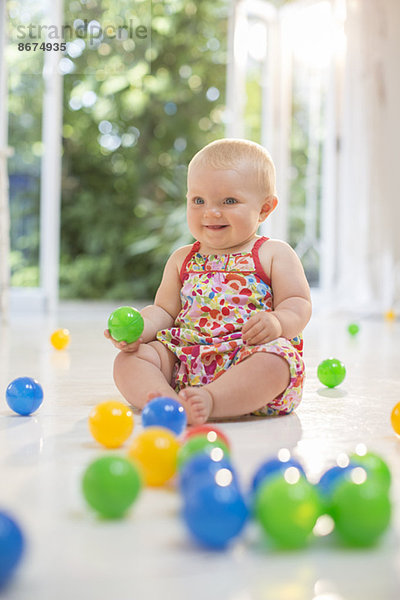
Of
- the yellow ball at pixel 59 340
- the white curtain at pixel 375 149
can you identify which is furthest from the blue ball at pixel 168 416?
the white curtain at pixel 375 149

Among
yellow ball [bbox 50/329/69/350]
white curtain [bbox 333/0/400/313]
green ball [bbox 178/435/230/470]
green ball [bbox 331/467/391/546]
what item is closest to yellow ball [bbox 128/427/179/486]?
green ball [bbox 178/435/230/470]

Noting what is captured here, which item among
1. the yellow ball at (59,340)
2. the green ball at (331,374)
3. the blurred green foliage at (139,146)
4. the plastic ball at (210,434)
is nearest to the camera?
the plastic ball at (210,434)

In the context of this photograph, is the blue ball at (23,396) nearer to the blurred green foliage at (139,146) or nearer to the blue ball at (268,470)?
the blue ball at (268,470)

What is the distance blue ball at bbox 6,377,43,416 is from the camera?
1.20 meters

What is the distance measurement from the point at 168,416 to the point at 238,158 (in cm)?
58

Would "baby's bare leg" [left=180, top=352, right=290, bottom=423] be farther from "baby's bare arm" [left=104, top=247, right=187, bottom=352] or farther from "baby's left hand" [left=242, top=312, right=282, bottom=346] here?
"baby's bare arm" [left=104, top=247, right=187, bottom=352]

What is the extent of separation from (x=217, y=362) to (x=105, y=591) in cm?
78

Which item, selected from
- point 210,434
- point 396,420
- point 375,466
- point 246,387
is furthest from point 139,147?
point 375,466

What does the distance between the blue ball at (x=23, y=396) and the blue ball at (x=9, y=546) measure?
648 millimetres

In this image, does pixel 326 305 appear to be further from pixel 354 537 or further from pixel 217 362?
pixel 354 537

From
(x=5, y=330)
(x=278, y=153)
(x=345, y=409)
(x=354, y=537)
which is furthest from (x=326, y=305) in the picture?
(x=354, y=537)

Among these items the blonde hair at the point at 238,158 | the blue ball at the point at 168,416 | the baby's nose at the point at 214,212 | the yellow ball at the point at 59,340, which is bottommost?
the yellow ball at the point at 59,340

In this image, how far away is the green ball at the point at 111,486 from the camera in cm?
69

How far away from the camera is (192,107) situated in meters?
6.22
